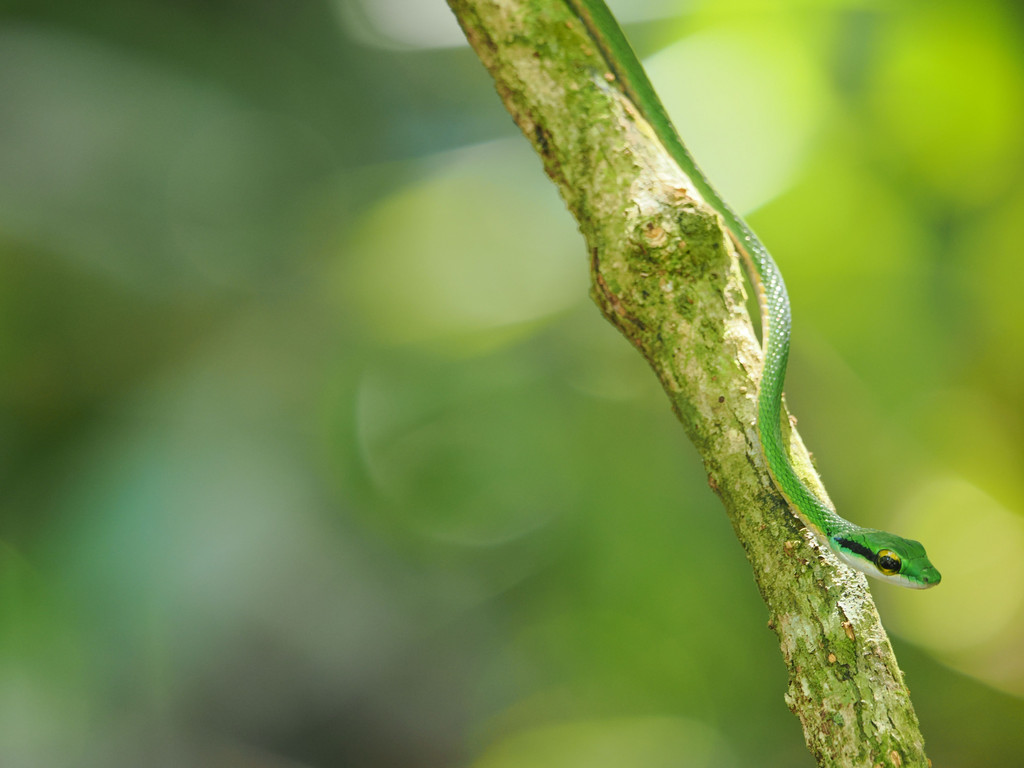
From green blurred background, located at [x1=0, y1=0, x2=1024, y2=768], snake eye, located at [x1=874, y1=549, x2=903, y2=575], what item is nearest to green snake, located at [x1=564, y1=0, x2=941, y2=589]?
snake eye, located at [x1=874, y1=549, x2=903, y2=575]

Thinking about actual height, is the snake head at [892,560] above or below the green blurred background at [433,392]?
below

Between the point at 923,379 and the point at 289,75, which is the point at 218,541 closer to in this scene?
the point at 289,75

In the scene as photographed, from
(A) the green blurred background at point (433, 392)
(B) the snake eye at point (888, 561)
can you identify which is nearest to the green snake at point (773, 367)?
(B) the snake eye at point (888, 561)

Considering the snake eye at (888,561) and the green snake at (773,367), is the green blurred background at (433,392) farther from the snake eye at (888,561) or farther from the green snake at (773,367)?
the snake eye at (888,561)

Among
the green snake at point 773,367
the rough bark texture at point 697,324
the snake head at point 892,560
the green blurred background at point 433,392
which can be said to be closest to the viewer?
the rough bark texture at point 697,324

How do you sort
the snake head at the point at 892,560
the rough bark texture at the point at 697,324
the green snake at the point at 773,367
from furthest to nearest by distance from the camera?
1. the snake head at the point at 892,560
2. the green snake at the point at 773,367
3. the rough bark texture at the point at 697,324

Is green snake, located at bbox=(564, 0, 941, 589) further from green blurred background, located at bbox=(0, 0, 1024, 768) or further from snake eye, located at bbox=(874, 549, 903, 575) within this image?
green blurred background, located at bbox=(0, 0, 1024, 768)

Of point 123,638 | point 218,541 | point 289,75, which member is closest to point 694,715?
point 218,541
